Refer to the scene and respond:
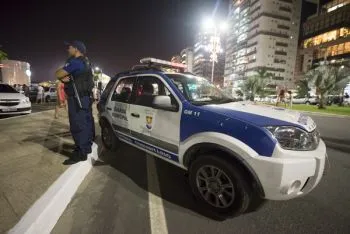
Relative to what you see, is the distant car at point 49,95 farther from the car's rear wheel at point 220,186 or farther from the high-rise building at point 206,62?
the high-rise building at point 206,62

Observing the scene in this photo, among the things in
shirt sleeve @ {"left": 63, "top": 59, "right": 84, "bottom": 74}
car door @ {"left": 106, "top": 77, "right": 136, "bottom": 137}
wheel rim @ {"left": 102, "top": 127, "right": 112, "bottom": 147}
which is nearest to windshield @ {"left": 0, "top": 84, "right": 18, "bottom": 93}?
wheel rim @ {"left": 102, "top": 127, "right": 112, "bottom": 147}

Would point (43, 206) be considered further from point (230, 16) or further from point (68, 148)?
point (230, 16)

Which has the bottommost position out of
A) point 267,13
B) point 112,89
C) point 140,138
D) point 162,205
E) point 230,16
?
point 162,205

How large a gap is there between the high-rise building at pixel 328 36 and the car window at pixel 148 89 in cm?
6798

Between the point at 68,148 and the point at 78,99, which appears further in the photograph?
the point at 68,148

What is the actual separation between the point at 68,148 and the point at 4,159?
1.17 meters

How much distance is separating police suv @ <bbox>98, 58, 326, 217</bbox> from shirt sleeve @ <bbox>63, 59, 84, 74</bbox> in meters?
1.21

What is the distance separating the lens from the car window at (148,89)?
416 cm

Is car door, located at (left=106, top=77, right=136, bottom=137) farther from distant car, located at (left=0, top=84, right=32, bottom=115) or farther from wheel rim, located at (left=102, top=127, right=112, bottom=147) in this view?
distant car, located at (left=0, top=84, right=32, bottom=115)

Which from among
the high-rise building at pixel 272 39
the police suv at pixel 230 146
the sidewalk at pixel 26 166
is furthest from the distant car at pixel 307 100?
the high-rise building at pixel 272 39

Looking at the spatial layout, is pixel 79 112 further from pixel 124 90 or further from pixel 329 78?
pixel 329 78

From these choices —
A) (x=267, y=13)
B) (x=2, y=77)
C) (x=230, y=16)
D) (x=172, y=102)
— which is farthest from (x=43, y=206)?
(x=230, y=16)

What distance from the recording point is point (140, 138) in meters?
4.20

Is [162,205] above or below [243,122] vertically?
below
